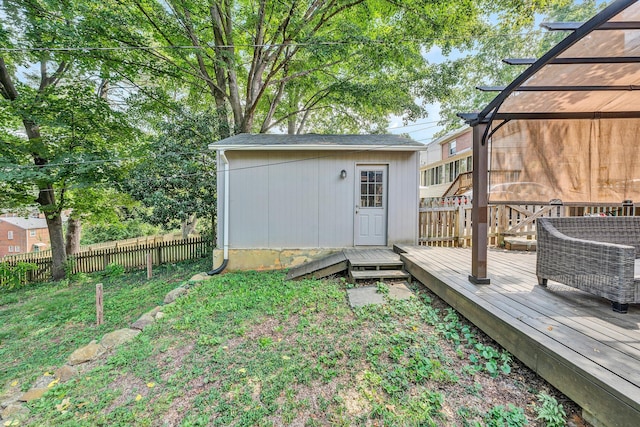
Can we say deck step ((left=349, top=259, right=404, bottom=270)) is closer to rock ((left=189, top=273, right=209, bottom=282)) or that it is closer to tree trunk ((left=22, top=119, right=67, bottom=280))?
rock ((left=189, top=273, right=209, bottom=282))

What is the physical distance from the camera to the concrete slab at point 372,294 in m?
3.51

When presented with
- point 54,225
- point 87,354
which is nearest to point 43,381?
point 87,354

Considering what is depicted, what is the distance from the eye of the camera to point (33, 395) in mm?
2461

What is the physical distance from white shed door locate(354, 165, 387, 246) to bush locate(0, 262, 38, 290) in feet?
34.8

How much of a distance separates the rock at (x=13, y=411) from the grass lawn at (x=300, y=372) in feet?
0.19

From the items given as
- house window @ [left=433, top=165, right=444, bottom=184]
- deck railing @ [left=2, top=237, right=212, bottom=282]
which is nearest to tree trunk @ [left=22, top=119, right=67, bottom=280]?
deck railing @ [left=2, top=237, right=212, bottom=282]

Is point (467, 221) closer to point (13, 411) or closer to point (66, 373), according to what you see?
point (66, 373)

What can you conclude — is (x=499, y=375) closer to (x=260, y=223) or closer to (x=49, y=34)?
(x=260, y=223)

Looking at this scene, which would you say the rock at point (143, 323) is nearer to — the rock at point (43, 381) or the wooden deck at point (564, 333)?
the rock at point (43, 381)

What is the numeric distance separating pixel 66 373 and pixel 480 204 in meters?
5.06

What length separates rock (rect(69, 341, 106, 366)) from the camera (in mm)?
2998

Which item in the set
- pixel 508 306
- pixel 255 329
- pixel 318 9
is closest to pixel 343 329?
pixel 255 329

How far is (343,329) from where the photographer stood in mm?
2852

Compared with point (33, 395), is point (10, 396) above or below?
below
